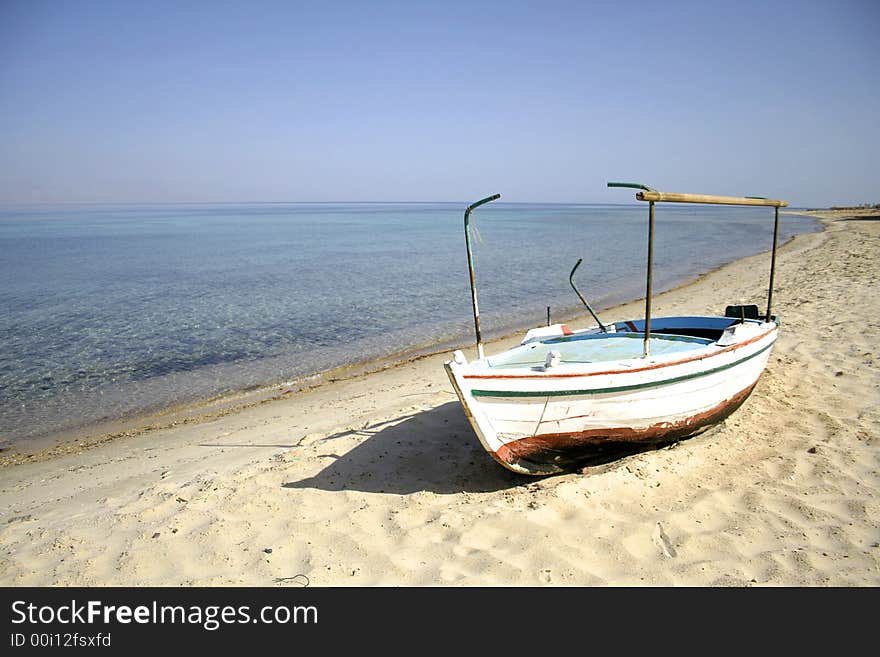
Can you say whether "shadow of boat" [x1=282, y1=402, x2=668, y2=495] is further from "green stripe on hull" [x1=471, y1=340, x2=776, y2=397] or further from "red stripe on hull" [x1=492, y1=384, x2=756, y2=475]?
"green stripe on hull" [x1=471, y1=340, x2=776, y2=397]

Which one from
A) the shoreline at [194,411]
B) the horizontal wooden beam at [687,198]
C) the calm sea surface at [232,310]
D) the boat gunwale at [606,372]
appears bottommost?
the shoreline at [194,411]

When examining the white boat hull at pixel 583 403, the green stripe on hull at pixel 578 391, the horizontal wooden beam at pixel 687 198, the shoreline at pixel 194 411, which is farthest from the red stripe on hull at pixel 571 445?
the shoreline at pixel 194 411

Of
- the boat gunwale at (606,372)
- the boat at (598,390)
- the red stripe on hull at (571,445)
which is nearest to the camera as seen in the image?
the boat gunwale at (606,372)

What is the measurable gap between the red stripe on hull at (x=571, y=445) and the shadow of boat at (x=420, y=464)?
0.29 feet

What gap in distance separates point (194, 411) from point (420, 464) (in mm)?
5571

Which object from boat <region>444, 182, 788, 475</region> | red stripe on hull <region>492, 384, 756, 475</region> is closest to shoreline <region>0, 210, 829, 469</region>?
boat <region>444, 182, 788, 475</region>

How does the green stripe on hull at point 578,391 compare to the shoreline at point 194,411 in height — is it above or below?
above

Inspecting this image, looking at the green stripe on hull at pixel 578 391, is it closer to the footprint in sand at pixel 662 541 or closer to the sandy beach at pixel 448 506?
the sandy beach at pixel 448 506

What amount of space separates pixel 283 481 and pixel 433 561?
2.11m

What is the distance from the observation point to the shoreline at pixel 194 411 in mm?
8086

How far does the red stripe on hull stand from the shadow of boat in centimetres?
9

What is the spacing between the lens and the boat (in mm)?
4664
